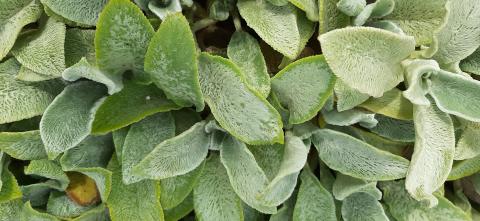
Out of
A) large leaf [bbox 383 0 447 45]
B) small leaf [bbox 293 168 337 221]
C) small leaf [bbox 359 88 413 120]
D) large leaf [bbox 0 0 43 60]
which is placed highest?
large leaf [bbox 383 0 447 45]

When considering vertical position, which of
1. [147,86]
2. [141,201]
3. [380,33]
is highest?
[380,33]

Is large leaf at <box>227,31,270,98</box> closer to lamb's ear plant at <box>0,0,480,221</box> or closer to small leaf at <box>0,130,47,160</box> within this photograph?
lamb's ear plant at <box>0,0,480,221</box>

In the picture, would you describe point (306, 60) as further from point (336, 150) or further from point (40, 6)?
point (40, 6)

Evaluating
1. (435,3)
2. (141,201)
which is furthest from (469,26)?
(141,201)

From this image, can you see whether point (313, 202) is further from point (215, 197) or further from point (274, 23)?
point (274, 23)

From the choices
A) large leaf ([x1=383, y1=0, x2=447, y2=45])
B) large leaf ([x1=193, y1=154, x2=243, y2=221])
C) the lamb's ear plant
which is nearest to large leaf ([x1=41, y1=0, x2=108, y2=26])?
the lamb's ear plant

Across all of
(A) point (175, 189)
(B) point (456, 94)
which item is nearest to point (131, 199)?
(A) point (175, 189)

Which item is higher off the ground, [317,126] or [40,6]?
[40,6]
